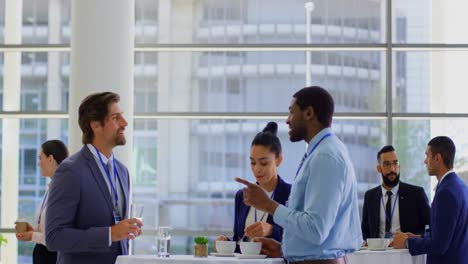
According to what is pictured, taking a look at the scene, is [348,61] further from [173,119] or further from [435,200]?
[435,200]

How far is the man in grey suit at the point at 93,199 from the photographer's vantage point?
4.29 meters

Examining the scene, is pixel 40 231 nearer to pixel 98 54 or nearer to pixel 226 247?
pixel 226 247

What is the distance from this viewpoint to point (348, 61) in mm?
10172

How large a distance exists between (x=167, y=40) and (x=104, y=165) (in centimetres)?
587

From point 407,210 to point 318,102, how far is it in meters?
3.15

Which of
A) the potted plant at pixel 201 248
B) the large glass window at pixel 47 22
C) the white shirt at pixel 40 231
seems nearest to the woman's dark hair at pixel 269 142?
the potted plant at pixel 201 248

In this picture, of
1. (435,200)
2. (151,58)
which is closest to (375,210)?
(435,200)

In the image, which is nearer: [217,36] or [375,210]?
[375,210]

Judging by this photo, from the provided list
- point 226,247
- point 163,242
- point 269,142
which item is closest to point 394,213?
point 269,142

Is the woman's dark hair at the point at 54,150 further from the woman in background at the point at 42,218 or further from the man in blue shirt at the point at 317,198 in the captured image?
the man in blue shirt at the point at 317,198

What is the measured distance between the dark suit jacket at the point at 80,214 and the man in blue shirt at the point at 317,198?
0.73 metres

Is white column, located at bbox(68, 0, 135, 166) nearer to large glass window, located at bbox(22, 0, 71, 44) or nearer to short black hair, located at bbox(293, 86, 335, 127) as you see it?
large glass window, located at bbox(22, 0, 71, 44)

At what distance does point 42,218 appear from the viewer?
6.45 m

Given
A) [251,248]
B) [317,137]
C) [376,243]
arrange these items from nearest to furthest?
1. [317,137]
2. [251,248]
3. [376,243]
